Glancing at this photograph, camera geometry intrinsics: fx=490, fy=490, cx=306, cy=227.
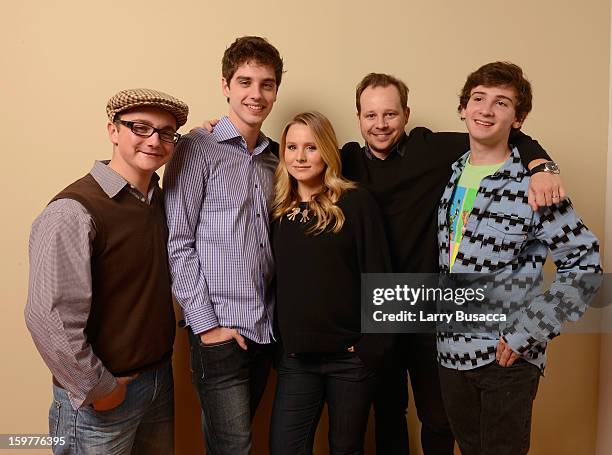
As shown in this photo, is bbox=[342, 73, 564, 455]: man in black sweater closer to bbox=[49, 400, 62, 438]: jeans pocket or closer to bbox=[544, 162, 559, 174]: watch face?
bbox=[544, 162, 559, 174]: watch face

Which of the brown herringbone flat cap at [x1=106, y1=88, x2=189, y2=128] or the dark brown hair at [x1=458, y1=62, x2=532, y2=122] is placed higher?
the dark brown hair at [x1=458, y1=62, x2=532, y2=122]

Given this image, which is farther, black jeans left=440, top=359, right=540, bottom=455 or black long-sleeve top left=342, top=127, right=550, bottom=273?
black long-sleeve top left=342, top=127, right=550, bottom=273

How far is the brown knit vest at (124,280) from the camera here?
1356 millimetres

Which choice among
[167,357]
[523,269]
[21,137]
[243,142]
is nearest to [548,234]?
[523,269]

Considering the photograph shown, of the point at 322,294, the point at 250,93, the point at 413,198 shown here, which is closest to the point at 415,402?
the point at 322,294

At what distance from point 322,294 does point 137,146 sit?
29.2 inches

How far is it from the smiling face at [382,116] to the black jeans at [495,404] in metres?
0.83

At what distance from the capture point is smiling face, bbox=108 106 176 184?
4.67 ft

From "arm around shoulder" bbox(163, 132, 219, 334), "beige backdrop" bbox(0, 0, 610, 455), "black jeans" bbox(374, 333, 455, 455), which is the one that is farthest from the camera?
"beige backdrop" bbox(0, 0, 610, 455)

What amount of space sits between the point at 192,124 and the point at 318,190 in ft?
2.35

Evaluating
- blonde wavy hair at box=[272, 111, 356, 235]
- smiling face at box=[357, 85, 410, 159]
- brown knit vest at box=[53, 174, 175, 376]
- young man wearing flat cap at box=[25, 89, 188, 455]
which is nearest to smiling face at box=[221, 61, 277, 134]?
blonde wavy hair at box=[272, 111, 356, 235]

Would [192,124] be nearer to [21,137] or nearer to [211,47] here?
[211,47]

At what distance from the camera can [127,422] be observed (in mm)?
1455

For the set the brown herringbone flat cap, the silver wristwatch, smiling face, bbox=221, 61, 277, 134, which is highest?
smiling face, bbox=221, 61, 277, 134
